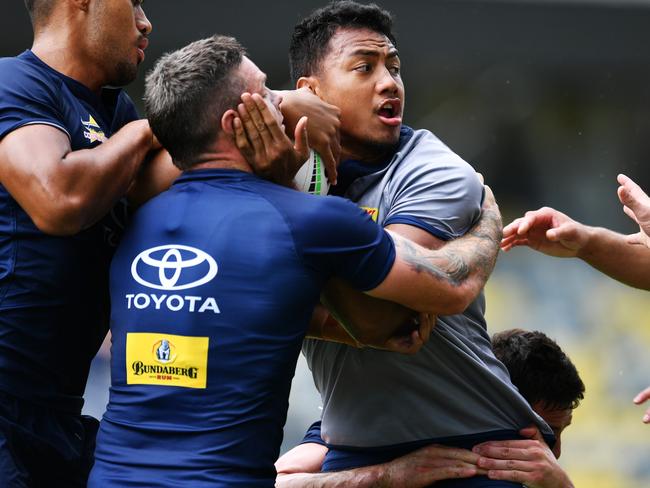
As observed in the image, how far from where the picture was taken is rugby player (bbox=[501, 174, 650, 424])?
489 cm

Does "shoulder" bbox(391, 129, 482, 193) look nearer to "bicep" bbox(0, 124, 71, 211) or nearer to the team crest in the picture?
the team crest

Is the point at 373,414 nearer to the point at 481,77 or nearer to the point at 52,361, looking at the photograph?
the point at 52,361

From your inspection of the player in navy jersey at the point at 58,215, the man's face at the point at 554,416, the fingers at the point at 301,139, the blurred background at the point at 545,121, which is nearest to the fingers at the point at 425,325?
the fingers at the point at 301,139

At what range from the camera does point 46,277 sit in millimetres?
3924

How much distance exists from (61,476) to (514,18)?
769 centimetres

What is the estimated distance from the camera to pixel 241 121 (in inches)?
143

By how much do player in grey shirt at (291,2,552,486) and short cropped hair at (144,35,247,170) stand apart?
79 cm

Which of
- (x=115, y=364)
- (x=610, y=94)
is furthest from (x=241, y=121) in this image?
(x=610, y=94)

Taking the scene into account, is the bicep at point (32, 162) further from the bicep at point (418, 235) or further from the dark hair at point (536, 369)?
the dark hair at point (536, 369)

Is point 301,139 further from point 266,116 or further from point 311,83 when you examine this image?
point 311,83

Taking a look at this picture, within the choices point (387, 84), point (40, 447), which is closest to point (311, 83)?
point (387, 84)

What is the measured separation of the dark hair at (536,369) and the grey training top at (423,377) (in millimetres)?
672

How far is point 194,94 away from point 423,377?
56.5 inches

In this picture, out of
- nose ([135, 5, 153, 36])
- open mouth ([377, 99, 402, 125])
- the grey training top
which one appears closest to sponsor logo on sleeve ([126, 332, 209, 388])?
the grey training top
